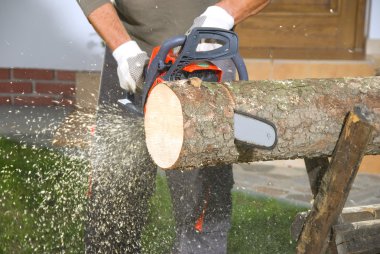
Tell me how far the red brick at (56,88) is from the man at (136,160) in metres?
2.81

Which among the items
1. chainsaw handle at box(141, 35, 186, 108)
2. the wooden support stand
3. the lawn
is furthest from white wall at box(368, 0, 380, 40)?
chainsaw handle at box(141, 35, 186, 108)

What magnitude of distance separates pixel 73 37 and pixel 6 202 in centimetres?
197

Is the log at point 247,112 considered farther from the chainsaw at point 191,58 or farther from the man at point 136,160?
the man at point 136,160

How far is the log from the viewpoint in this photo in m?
2.16

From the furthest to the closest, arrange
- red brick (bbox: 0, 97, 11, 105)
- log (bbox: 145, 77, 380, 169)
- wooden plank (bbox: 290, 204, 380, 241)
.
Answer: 1. red brick (bbox: 0, 97, 11, 105)
2. wooden plank (bbox: 290, 204, 380, 241)
3. log (bbox: 145, 77, 380, 169)

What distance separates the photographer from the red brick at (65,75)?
591cm

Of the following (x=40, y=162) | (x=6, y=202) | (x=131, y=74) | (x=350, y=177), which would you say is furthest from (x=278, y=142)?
(x=40, y=162)

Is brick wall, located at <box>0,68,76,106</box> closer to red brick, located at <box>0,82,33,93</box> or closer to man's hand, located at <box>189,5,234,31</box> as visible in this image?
red brick, located at <box>0,82,33,93</box>

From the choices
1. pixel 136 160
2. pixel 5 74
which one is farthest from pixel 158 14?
pixel 5 74

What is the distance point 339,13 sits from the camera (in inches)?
223

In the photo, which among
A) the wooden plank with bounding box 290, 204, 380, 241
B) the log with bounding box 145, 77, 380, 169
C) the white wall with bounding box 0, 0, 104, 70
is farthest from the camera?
the white wall with bounding box 0, 0, 104, 70

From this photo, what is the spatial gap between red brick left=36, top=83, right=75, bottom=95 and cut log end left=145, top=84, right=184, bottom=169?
Result: 369cm

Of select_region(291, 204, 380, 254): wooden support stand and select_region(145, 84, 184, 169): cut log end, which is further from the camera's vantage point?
select_region(291, 204, 380, 254): wooden support stand

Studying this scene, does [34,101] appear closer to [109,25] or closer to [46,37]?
[46,37]
